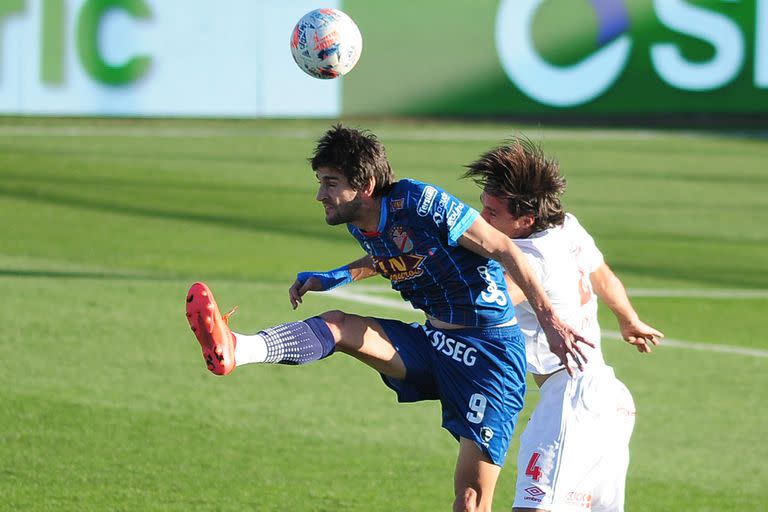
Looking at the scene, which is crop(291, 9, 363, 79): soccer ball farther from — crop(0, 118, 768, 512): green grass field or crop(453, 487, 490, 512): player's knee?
crop(453, 487, 490, 512): player's knee

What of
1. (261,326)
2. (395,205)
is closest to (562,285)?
(395,205)

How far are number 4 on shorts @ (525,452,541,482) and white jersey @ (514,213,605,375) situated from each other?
0.41 m

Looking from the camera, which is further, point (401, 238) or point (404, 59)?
point (404, 59)

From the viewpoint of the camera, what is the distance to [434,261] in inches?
236

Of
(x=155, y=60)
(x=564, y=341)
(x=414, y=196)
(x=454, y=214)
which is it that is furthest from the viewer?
(x=155, y=60)

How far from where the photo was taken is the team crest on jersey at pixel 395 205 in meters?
5.93

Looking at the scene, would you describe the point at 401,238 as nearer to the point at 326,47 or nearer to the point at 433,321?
the point at 433,321

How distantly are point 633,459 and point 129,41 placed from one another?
53.5 feet

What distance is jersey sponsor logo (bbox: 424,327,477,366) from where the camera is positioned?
6.05m

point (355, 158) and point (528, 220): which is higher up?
point (355, 158)

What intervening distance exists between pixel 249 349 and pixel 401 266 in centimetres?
79

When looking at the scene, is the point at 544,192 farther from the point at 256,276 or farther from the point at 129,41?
the point at 129,41

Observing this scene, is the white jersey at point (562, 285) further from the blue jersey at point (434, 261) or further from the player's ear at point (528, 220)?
the blue jersey at point (434, 261)

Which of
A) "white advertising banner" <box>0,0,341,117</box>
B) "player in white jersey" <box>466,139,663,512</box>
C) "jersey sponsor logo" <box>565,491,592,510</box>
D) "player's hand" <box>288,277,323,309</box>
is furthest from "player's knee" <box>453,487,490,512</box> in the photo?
"white advertising banner" <box>0,0,341,117</box>
